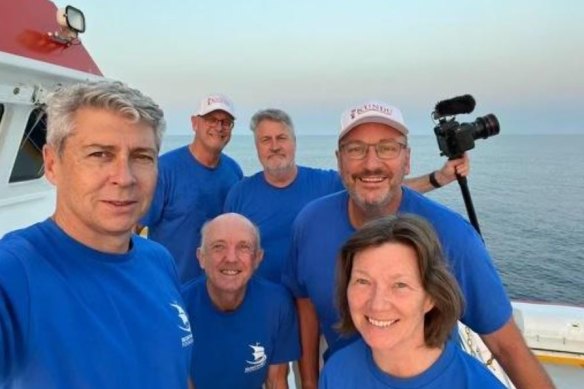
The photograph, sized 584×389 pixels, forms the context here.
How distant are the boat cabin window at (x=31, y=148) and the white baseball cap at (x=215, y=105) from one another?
1.03m

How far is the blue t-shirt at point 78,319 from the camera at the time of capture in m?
1.04

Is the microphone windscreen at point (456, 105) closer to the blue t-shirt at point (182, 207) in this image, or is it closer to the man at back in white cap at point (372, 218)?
the man at back in white cap at point (372, 218)

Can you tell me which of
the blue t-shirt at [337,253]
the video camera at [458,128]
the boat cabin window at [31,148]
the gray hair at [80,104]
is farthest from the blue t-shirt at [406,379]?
the boat cabin window at [31,148]

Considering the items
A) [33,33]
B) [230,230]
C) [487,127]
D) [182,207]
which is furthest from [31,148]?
[487,127]

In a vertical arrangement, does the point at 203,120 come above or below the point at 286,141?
above

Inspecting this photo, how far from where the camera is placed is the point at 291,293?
7.84ft

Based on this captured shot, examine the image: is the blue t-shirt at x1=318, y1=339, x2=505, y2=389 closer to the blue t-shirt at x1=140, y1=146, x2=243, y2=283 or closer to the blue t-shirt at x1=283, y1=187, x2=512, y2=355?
the blue t-shirt at x1=283, y1=187, x2=512, y2=355

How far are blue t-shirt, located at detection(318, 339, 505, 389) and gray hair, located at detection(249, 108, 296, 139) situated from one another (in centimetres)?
193

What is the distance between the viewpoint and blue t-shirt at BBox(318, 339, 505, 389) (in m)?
1.37

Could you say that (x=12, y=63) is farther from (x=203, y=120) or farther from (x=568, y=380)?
(x=568, y=380)

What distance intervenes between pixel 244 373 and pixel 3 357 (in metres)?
1.37

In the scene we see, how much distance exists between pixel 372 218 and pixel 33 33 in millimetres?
1970

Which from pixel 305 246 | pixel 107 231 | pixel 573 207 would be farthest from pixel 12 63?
pixel 573 207

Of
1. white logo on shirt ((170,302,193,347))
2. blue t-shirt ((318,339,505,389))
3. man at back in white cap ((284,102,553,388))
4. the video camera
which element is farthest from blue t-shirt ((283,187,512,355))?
the video camera
